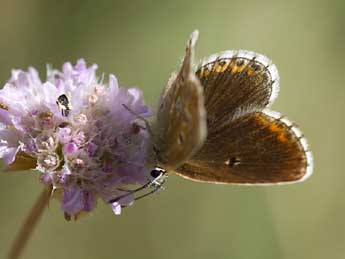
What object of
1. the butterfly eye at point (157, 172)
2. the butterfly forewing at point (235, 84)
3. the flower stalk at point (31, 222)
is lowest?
the flower stalk at point (31, 222)

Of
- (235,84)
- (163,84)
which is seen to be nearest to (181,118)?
(235,84)

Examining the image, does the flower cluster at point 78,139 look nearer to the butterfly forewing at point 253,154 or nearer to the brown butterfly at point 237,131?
the brown butterfly at point 237,131

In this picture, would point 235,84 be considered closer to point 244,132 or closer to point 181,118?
point 244,132

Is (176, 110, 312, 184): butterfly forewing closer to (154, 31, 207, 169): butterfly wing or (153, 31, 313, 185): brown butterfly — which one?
(153, 31, 313, 185): brown butterfly

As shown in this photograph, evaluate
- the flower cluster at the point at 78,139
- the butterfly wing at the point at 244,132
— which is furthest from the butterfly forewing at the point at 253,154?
the flower cluster at the point at 78,139

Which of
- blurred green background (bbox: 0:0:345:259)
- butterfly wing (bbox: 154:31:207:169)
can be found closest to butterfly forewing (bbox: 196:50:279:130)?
butterfly wing (bbox: 154:31:207:169)

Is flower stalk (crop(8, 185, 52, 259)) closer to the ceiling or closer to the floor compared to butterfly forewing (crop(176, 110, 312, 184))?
closer to the floor
